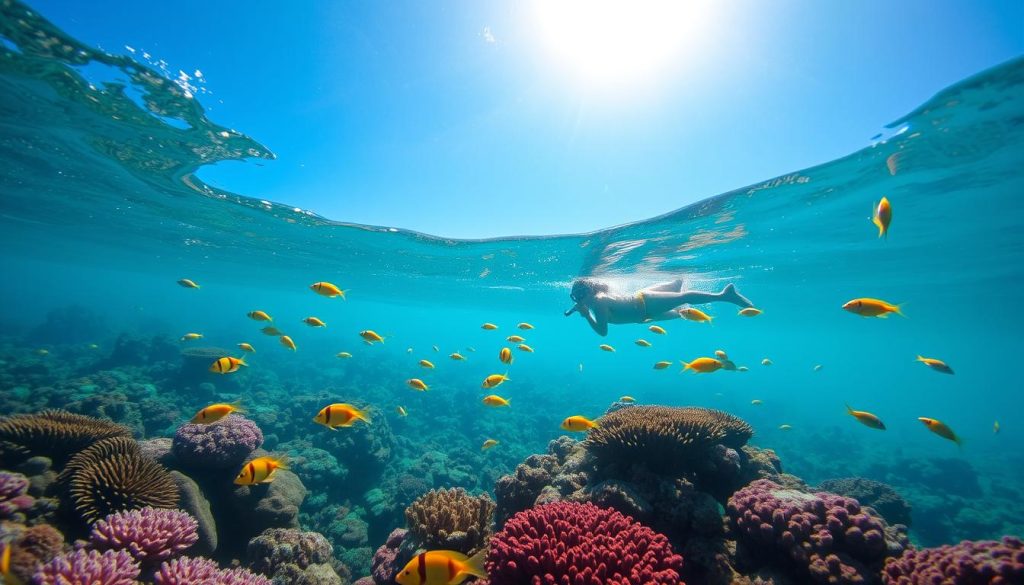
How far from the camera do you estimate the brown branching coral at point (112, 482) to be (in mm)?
4816

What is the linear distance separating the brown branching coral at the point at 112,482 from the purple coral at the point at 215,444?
967 millimetres

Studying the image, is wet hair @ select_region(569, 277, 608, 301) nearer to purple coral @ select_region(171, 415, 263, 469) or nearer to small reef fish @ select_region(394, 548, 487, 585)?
purple coral @ select_region(171, 415, 263, 469)

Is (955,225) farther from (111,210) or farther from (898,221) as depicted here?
(111,210)

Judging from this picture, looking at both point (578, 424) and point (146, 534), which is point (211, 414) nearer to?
point (146, 534)

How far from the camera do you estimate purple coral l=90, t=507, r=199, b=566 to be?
412cm

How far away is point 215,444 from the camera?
22.0ft

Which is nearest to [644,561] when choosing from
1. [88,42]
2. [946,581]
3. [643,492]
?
[643,492]

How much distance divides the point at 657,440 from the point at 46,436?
30.5 ft

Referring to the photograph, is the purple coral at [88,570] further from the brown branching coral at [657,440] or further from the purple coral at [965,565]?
the purple coral at [965,565]

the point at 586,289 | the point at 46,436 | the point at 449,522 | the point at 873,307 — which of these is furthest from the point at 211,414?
the point at 586,289

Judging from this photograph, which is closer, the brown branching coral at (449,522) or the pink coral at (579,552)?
the pink coral at (579,552)

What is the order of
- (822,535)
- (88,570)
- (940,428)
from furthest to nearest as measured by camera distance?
(940,428)
(822,535)
(88,570)

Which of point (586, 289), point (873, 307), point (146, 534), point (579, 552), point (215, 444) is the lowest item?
point (146, 534)

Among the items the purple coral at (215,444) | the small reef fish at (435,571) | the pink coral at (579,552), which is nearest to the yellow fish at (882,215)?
the pink coral at (579,552)
